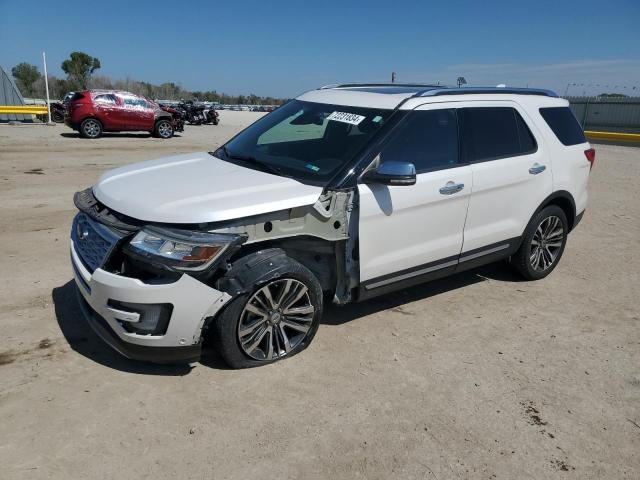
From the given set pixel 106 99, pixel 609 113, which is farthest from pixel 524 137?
pixel 609 113

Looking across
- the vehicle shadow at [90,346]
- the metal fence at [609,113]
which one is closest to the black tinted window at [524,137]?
the vehicle shadow at [90,346]

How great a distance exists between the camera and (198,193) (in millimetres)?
3449

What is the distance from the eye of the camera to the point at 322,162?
3955mm

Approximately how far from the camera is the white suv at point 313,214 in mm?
3180

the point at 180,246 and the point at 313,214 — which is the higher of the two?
the point at 313,214

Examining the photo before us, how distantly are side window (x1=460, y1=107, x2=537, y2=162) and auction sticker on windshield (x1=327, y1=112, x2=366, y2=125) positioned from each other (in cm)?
93

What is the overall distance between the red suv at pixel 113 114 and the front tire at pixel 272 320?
1731 centimetres

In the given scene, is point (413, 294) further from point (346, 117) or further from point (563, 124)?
point (563, 124)

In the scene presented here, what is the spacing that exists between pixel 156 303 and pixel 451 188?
245cm

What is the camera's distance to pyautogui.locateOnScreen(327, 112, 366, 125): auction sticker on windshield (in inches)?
165

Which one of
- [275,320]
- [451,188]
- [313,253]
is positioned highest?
[451,188]

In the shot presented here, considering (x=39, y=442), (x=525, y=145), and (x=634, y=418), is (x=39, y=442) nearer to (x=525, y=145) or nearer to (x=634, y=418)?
(x=634, y=418)

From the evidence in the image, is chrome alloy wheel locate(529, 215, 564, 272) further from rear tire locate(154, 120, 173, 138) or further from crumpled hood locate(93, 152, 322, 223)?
rear tire locate(154, 120, 173, 138)

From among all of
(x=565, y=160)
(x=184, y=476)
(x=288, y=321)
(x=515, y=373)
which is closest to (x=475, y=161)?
(x=565, y=160)
